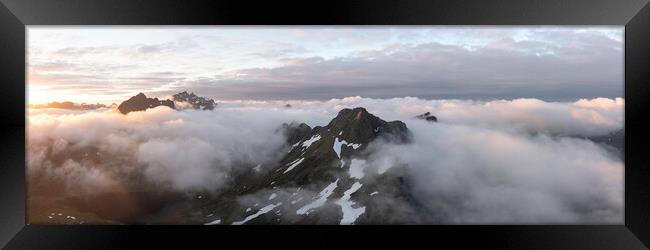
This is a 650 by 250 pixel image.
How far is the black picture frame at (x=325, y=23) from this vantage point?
11.5 ft

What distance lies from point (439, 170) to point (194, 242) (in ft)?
79.0

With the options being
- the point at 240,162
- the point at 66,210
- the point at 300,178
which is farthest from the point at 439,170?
the point at 66,210

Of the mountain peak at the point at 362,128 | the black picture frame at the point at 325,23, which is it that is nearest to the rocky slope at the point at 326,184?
the mountain peak at the point at 362,128

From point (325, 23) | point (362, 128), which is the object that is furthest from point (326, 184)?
point (325, 23)

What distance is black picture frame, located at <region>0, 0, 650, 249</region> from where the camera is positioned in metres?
3.49

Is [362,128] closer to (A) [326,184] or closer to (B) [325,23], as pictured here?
(A) [326,184]

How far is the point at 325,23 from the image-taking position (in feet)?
11.8

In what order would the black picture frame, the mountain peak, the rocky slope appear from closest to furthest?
the black picture frame < the rocky slope < the mountain peak

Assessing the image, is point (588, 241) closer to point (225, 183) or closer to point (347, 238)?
point (347, 238)

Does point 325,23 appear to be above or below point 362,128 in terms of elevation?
above

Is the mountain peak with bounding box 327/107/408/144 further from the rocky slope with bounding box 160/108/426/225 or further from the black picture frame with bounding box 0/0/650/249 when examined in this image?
the black picture frame with bounding box 0/0/650/249

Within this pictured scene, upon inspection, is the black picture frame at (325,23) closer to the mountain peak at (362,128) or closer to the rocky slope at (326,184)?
the rocky slope at (326,184)

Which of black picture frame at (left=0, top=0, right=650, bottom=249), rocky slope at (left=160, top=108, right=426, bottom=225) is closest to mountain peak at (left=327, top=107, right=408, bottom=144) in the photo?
rocky slope at (left=160, top=108, right=426, bottom=225)

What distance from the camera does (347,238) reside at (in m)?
3.80
